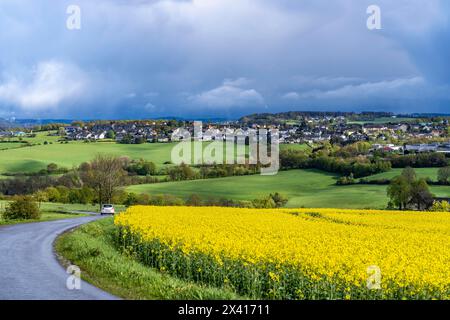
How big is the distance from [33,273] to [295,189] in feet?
264

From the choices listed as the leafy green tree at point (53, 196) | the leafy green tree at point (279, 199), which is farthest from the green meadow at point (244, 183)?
the leafy green tree at point (53, 196)

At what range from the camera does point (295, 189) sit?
9556 cm

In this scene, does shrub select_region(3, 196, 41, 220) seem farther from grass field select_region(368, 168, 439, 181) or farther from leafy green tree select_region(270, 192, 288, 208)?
grass field select_region(368, 168, 439, 181)

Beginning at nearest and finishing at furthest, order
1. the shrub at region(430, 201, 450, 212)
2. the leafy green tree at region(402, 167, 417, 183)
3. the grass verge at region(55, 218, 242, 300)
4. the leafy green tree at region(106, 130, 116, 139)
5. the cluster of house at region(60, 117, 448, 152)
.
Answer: the grass verge at region(55, 218, 242, 300), the shrub at region(430, 201, 450, 212), the leafy green tree at region(402, 167, 417, 183), the cluster of house at region(60, 117, 448, 152), the leafy green tree at region(106, 130, 116, 139)

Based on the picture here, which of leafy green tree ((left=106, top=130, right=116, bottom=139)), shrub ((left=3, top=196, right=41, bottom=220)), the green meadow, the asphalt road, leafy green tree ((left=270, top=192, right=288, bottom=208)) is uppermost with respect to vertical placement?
leafy green tree ((left=106, top=130, right=116, bottom=139))

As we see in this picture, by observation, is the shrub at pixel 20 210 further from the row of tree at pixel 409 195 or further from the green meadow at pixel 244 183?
the row of tree at pixel 409 195

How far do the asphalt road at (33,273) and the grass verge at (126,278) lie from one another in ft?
1.82

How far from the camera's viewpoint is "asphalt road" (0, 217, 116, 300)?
1368 centimetres

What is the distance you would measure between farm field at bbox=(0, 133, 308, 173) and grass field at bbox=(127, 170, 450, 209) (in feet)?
78.6

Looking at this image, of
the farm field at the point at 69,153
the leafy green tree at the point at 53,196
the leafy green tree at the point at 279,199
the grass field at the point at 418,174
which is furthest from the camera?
the farm field at the point at 69,153

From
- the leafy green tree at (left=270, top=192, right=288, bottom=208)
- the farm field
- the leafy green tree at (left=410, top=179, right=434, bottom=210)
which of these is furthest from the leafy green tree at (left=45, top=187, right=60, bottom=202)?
the leafy green tree at (left=410, top=179, right=434, bottom=210)

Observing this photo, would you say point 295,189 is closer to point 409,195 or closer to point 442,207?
point 409,195

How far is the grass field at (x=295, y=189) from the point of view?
8012 cm
